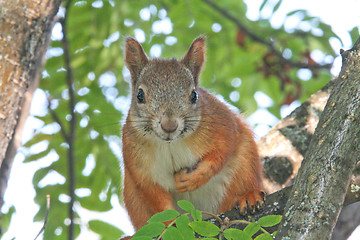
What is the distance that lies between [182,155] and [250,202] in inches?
24.9

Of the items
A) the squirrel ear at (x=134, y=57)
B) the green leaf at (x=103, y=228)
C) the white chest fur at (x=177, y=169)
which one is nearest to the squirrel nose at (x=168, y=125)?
the white chest fur at (x=177, y=169)

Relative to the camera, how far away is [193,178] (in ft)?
10.8

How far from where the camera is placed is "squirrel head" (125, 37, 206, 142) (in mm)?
3107

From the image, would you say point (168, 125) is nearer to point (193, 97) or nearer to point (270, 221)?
point (193, 97)

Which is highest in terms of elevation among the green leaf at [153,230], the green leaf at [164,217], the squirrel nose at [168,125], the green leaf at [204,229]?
the squirrel nose at [168,125]

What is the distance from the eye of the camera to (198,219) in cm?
224

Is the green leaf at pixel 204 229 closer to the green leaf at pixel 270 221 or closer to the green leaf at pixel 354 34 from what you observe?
the green leaf at pixel 270 221

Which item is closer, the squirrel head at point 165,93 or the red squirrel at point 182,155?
the squirrel head at point 165,93

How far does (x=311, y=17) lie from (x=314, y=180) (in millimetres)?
3194

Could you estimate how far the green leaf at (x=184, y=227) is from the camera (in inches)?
82.8

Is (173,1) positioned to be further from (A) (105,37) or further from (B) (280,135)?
(B) (280,135)

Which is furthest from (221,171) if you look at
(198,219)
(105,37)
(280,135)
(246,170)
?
A: (105,37)

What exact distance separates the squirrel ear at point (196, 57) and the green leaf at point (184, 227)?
186cm

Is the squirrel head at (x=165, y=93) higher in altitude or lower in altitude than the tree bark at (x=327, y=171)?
lower
